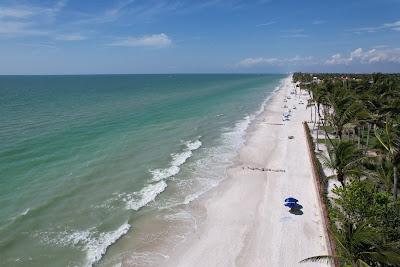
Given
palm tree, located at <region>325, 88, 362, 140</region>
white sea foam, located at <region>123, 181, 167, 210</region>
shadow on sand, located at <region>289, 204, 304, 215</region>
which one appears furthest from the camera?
palm tree, located at <region>325, 88, 362, 140</region>

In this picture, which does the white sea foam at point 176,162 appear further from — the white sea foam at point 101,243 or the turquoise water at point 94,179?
the white sea foam at point 101,243

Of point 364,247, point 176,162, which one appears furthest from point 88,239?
point 176,162

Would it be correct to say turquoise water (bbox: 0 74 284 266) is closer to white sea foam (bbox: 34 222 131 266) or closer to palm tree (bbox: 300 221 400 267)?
white sea foam (bbox: 34 222 131 266)

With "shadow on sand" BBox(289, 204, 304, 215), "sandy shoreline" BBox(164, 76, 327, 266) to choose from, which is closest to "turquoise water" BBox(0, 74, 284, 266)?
"sandy shoreline" BBox(164, 76, 327, 266)

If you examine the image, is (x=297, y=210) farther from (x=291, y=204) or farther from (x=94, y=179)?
(x=94, y=179)

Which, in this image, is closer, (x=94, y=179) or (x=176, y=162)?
(x=94, y=179)

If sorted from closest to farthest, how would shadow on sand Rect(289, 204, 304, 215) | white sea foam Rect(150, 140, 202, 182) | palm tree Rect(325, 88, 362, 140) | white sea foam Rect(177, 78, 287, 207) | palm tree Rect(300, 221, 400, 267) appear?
palm tree Rect(300, 221, 400, 267)
shadow on sand Rect(289, 204, 304, 215)
white sea foam Rect(177, 78, 287, 207)
palm tree Rect(325, 88, 362, 140)
white sea foam Rect(150, 140, 202, 182)

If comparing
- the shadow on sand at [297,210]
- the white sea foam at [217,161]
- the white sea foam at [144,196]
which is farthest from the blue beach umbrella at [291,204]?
the white sea foam at [144,196]
